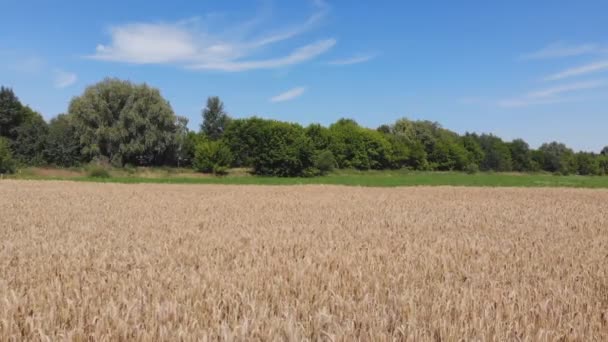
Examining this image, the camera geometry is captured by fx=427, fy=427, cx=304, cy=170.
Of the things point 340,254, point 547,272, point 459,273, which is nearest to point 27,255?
point 340,254

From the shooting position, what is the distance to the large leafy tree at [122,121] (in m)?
62.3

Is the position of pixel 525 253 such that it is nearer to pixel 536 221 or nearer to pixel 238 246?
pixel 238 246

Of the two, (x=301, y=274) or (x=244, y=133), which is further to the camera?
(x=244, y=133)

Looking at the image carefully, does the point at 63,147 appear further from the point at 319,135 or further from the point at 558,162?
the point at 558,162

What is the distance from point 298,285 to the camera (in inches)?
198

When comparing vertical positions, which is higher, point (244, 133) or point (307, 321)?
point (244, 133)

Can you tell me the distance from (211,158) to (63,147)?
21.9 m

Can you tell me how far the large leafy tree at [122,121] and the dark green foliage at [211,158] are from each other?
478cm

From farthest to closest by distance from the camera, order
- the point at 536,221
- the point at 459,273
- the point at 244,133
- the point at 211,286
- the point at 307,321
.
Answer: the point at 244,133 → the point at 536,221 → the point at 459,273 → the point at 211,286 → the point at 307,321

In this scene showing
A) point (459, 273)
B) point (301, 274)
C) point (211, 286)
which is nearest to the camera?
point (211, 286)

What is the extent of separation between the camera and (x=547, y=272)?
234 inches

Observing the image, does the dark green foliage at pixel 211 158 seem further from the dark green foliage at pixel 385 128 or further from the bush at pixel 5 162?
the dark green foliage at pixel 385 128

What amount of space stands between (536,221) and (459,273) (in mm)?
8575

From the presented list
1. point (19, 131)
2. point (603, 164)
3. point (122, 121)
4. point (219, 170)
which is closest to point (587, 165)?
point (603, 164)
